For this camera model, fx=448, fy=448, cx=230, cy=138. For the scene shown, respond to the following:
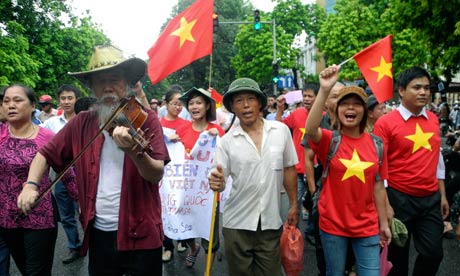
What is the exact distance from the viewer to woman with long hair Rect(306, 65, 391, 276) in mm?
3334

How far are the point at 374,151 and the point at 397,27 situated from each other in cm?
1139

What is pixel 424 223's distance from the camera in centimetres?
390

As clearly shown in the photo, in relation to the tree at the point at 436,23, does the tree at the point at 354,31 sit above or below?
above

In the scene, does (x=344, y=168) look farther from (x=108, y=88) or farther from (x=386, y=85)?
(x=108, y=88)

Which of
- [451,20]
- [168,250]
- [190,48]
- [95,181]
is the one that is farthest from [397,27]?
[95,181]

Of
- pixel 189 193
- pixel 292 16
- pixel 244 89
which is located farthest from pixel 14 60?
pixel 292 16

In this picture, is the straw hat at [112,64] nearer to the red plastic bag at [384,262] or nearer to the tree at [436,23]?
the red plastic bag at [384,262]

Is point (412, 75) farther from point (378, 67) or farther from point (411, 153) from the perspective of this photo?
point (411, 153)

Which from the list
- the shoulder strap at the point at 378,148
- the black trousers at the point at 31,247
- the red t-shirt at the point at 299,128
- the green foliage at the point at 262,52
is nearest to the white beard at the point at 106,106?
the black trousers at the point at 31,247

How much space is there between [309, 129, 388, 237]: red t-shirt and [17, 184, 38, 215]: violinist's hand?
1977 millimetres

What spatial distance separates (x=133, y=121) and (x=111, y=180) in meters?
0.56

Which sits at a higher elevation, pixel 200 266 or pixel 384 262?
pixel 384 262

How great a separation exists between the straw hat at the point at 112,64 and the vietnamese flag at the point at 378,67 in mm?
2379

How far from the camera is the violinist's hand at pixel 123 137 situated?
2.27 metres
